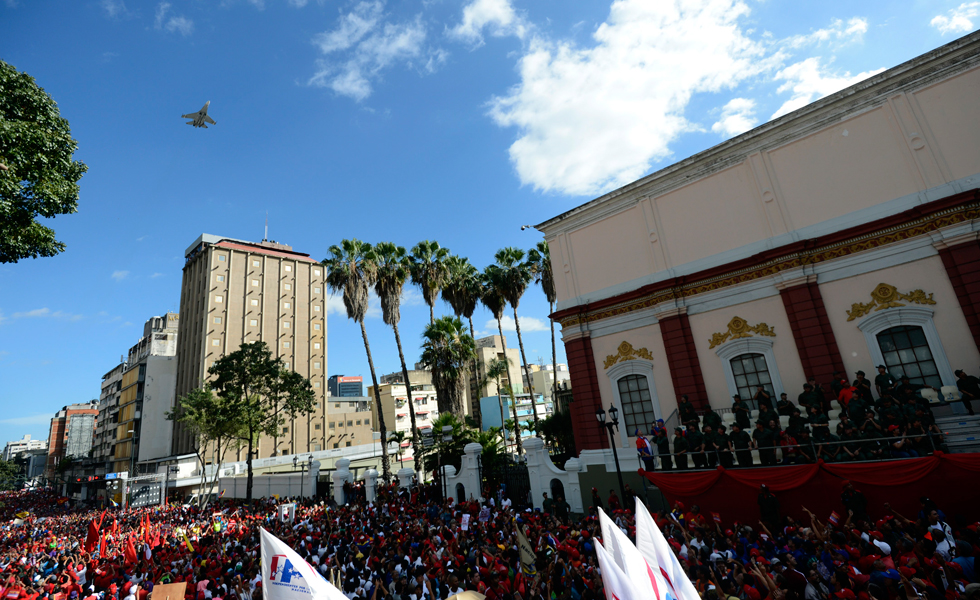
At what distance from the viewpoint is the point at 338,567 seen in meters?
12.0

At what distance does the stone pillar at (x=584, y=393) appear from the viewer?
19922mm

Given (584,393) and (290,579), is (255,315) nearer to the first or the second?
(584,393)

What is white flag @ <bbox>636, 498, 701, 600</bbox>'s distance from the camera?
5785 millimetres

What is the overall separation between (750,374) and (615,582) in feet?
48.6

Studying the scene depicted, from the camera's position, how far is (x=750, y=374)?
1738cm

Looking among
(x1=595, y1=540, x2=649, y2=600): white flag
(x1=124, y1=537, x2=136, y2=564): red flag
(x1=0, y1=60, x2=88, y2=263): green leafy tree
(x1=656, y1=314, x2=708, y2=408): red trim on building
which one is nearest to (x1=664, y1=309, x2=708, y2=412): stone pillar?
(x1=656, y1=314, x2=708, y2=408): red trim on building

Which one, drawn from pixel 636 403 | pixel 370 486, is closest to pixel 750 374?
pixel 636 403

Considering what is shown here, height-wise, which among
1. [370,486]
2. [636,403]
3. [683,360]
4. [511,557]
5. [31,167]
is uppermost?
[31,167]

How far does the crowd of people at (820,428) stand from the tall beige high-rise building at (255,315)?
5617cm

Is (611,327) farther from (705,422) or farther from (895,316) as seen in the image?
(895,316)

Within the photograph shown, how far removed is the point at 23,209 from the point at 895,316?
2512cm

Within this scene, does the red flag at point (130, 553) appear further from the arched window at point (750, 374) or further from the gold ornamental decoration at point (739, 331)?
the arched window at point (750, 374)

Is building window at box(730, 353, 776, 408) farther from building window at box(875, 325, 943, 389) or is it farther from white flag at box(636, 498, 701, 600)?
white flag at box(636, 498, 701, 600)

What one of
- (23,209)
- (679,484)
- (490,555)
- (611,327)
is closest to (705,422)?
(679,484)
